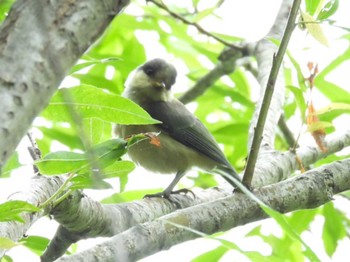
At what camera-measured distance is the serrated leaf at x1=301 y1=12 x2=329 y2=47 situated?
198cm

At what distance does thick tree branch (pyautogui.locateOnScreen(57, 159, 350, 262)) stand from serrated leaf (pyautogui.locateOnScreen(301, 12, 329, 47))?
418 mm

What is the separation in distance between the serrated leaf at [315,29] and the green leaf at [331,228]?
134 centimetres

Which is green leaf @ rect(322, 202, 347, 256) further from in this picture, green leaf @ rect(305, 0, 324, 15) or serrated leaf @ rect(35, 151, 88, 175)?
serrated leaf @ rect(35, 151, 88, 175)

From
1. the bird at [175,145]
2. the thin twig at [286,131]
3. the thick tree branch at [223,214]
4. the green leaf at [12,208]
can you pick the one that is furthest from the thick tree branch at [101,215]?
the thin twig at [286,131]

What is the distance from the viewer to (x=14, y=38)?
3.16 ft

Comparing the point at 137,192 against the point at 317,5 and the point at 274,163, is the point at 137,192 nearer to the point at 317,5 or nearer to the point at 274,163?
the point at 274,163

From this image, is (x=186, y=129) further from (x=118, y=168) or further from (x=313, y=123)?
(x=118, y=168)

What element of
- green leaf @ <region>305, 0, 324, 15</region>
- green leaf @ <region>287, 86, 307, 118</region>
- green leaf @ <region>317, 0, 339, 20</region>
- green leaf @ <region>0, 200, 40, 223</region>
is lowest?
green leaf @ <region>0, 200, 40, 223</region>

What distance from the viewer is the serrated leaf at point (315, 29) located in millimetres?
1976

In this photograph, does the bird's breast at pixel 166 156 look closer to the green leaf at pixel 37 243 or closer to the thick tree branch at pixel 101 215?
the thick tree branch at pixel 101 215

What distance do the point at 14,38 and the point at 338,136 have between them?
7.94 ft

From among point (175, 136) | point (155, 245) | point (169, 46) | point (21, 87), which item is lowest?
point (155, 245)

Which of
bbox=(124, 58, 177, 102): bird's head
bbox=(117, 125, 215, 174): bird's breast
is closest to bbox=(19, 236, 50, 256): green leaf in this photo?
bbox=(117, 125, 215, 174): bird's breast

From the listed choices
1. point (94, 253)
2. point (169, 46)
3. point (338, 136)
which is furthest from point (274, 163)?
point (169, 46)
